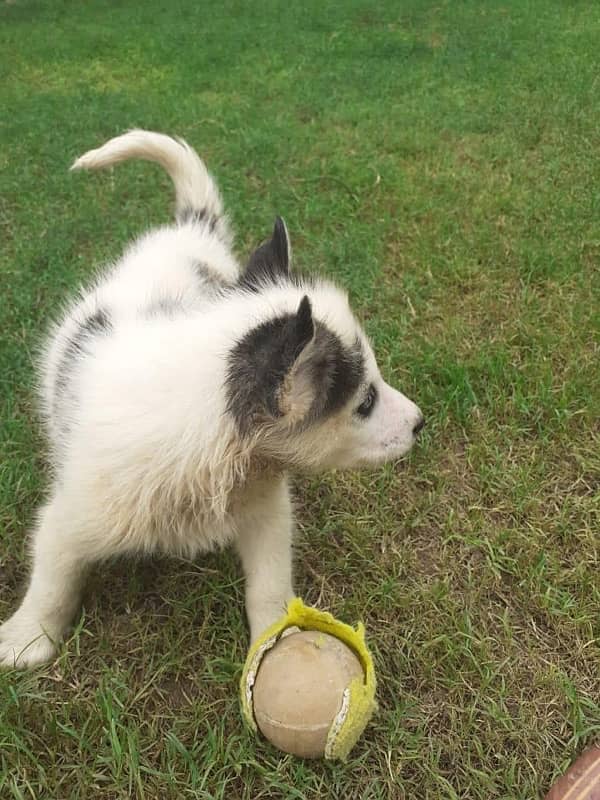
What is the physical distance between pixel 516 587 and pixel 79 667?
148cm

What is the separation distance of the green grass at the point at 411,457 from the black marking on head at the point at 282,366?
82 centimetres

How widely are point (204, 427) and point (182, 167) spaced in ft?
6.45

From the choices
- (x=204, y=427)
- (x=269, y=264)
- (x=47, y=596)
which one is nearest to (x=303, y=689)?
(x=204, y=427)

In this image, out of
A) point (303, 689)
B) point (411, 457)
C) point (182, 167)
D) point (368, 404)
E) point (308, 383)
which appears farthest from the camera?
point (182, 167)

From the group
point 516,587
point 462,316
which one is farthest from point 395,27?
point 516,587

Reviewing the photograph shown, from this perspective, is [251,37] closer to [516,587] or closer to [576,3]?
[576,3]

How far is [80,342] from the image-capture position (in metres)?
2.50

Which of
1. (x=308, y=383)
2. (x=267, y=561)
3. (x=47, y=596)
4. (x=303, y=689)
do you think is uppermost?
(x=308, y=383)

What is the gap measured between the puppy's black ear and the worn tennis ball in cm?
109

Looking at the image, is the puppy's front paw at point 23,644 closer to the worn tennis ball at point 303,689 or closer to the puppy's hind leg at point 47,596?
the puppy's hind leg at point 47,596

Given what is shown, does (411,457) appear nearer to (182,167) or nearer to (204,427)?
(204,427)

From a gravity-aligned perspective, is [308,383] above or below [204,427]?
above

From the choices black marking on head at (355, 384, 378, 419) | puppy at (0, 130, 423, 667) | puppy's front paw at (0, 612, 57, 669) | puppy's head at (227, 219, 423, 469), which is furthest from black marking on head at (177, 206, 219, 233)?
puppy's front paw at (0, 612, 57, 669)

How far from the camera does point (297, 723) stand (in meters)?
1.83
